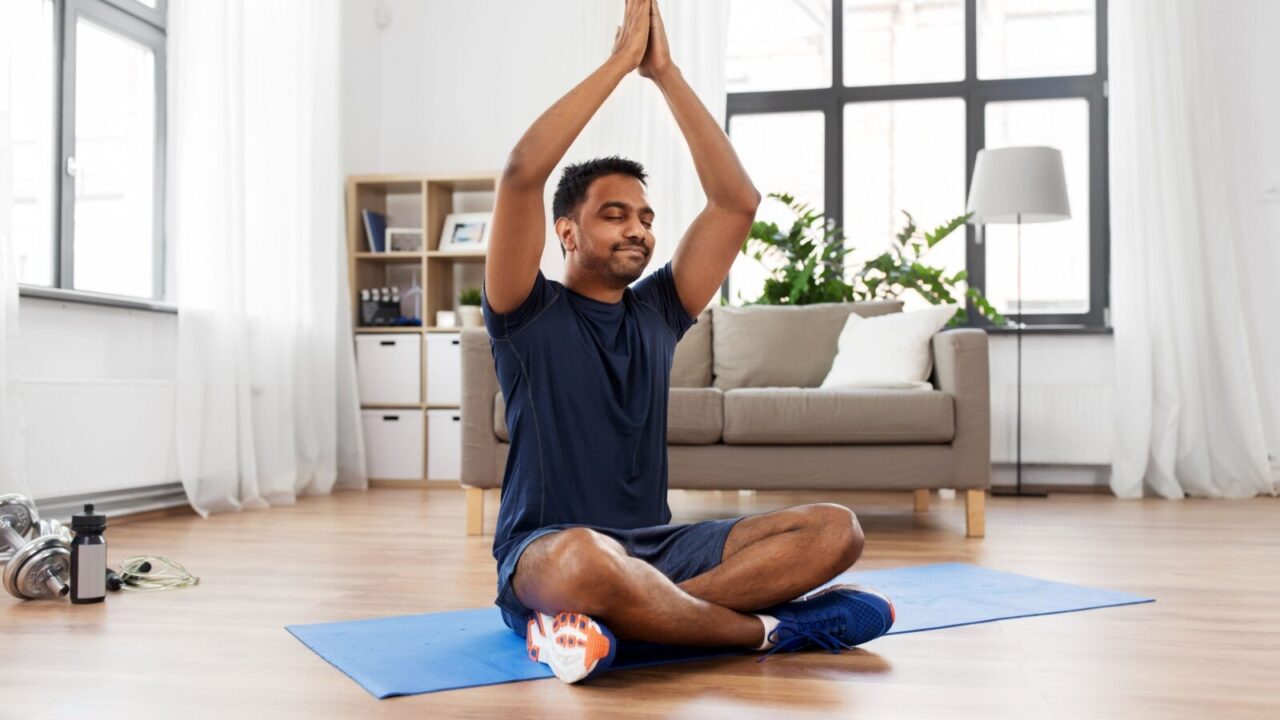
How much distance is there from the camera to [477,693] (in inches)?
65.7

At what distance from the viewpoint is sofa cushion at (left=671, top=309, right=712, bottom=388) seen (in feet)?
14.4

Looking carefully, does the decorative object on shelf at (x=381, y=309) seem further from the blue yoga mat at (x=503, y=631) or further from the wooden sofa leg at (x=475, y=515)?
the blue yoga mat at (x=503, y=631)

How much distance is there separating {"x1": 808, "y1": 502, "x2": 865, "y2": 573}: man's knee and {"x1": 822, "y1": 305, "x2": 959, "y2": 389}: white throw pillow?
6.45 feet

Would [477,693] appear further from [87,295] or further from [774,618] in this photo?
[87,295]

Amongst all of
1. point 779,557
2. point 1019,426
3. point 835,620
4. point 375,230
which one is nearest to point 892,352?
point 1019,426

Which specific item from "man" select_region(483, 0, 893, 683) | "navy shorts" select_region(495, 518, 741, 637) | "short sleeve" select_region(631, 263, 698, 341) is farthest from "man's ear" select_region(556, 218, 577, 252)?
"navy shorts" select_region(495, 518, 741, 637)

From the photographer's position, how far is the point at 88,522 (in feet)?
7.84

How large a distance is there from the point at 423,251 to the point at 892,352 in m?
2.50

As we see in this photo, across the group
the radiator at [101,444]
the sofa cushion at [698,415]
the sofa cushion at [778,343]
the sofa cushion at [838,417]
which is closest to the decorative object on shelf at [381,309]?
the radiator at [101,444]

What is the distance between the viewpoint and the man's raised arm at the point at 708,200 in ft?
5.91

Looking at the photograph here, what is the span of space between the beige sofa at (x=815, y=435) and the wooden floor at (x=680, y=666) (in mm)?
199

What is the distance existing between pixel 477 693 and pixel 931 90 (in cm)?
467

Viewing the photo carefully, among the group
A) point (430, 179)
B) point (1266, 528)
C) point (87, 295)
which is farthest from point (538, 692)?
point (430, 179)

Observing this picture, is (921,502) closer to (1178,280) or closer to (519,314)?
(1178,280)
